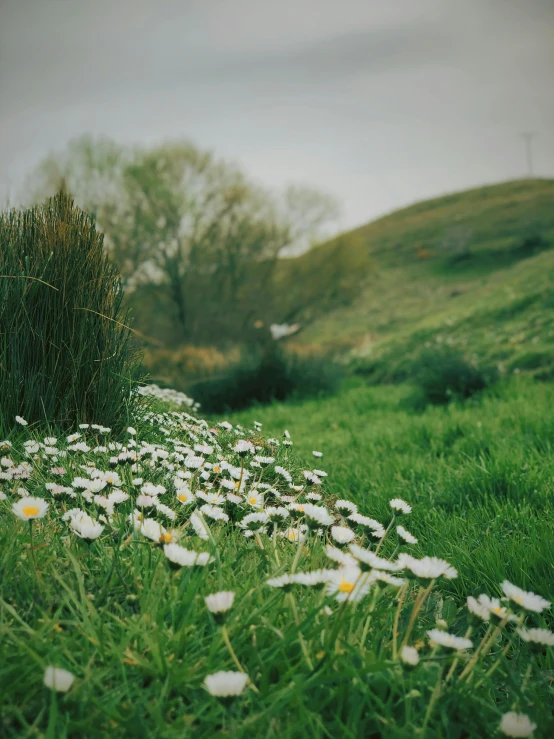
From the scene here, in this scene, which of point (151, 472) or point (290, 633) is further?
point (151, 472)

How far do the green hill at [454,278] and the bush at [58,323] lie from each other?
22.5 ft

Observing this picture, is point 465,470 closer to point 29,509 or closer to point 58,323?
point 58,323

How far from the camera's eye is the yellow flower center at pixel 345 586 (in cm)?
144

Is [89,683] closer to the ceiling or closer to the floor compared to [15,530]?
closer to the floor

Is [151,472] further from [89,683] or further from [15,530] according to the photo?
[89,683]

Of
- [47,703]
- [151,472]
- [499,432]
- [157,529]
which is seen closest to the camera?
[47,703]

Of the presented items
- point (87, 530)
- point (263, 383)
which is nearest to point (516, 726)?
point (87, 530)

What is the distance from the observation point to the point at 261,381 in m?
9.28

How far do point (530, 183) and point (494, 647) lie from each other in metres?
50.5

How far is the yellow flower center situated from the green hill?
7648 millimetres

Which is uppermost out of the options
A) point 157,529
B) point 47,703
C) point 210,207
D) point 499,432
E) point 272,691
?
point 210,207

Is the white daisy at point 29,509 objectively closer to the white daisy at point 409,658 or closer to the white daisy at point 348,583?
the white daisy at point 348,583

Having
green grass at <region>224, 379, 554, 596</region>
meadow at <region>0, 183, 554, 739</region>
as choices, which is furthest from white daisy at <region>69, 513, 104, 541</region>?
green grass at <region>224, 379, 554, 596</region>

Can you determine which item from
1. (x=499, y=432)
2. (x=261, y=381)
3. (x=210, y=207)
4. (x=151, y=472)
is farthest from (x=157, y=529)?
(x=210, y=207)
